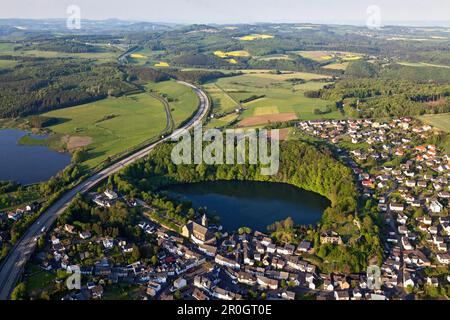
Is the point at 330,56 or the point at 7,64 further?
the point at 330,56

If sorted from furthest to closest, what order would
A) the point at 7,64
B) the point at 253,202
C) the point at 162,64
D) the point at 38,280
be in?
the point at 162,64
the point at 7,64
the point at 253,202
the point at 38,280

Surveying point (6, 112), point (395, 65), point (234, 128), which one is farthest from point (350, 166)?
point (395, 65)

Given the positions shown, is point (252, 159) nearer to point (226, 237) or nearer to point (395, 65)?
point (226, 237)

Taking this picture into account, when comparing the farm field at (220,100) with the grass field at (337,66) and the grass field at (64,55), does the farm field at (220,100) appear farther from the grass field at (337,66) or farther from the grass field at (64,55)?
the grass field at (64,55)

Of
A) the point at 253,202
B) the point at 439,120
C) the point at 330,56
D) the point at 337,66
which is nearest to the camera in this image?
the point at 253,202

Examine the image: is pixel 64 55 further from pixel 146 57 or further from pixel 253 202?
pixel 253 202

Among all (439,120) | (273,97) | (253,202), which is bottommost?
(253,202)

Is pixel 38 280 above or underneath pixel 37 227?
underneath

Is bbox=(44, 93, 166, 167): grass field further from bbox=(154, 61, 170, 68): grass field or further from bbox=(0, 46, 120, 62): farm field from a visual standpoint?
bbox=(0, 46, 120, 62): farm field

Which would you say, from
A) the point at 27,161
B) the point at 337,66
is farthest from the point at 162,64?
the point at 27,161
